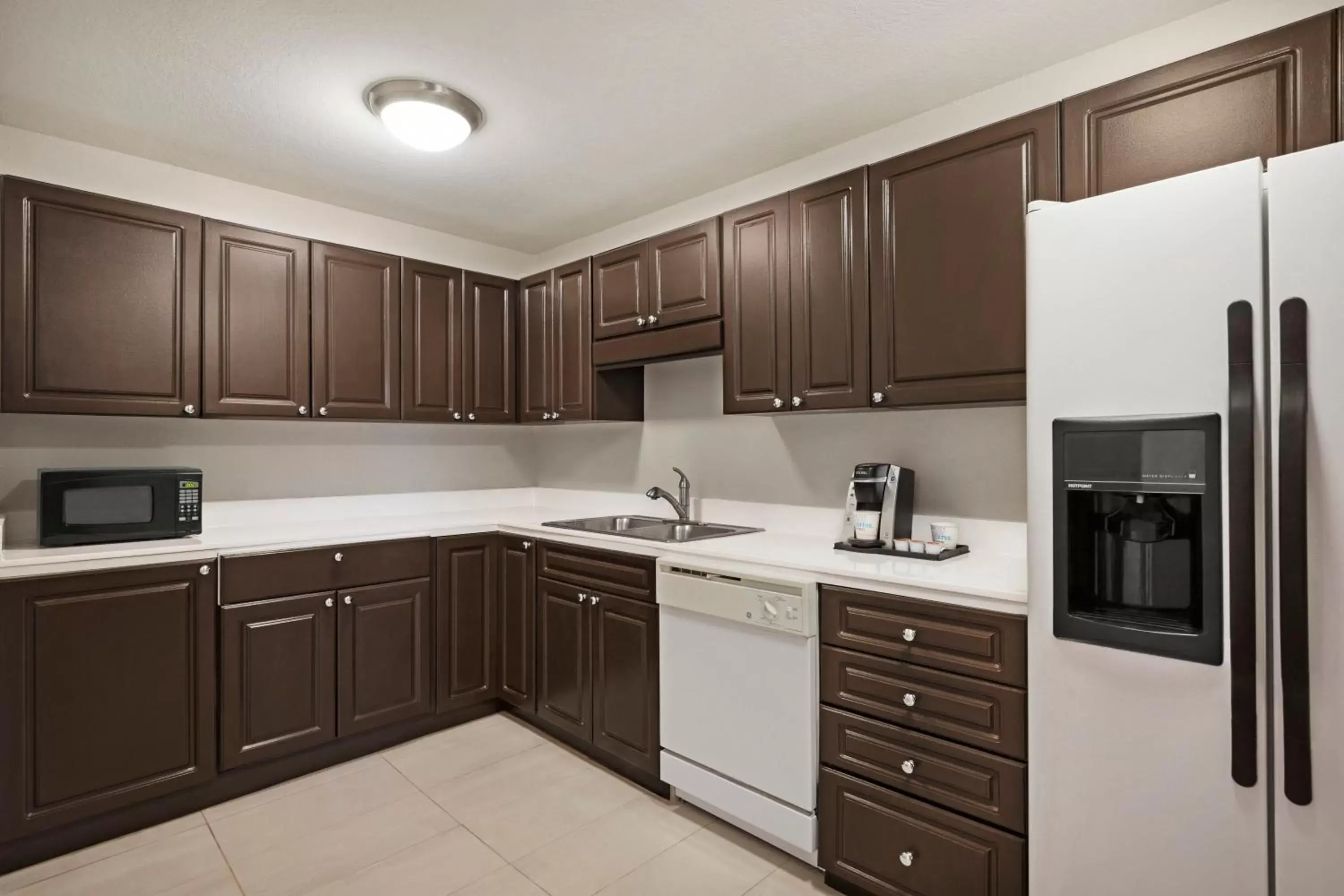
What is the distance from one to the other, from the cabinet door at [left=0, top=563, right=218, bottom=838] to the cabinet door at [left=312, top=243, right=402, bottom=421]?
Result: 98 centimetres

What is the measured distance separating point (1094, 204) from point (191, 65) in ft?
8.56

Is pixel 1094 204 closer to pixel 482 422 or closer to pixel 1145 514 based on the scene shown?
pixel 1145 514

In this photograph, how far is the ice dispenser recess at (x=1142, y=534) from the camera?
132 centimetres

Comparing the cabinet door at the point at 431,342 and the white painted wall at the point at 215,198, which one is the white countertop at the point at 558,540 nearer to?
the cabinet door at the point at 431,342

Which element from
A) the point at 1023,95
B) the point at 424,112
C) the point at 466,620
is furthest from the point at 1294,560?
the point at 466,620

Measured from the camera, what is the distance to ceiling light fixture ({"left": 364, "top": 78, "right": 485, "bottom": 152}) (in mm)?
2227

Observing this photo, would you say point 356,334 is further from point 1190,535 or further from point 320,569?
point 1190,535

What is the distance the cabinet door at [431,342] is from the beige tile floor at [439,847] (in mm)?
1678

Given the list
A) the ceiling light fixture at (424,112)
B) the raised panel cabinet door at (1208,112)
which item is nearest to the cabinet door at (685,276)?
the ceiling light fixture at (424,112)

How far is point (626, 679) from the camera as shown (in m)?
2.61

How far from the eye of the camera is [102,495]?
242 cm

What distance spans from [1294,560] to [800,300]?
156 centimetres

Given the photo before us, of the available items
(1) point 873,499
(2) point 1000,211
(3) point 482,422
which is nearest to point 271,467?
(3) point 482,422

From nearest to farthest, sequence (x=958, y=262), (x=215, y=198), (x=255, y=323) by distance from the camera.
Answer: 1. (x=958, y=262)
2. (x=255, y=323)
3. (x=215, y=198)
